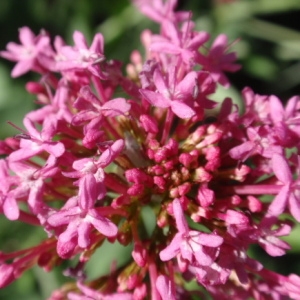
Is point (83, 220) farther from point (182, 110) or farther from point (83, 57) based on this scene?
point (83, 57)

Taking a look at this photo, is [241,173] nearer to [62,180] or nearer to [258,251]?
[62,180]

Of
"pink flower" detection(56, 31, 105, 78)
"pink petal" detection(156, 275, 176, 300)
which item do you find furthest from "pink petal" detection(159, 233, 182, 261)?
"pink flower" detection(56, 31, 105, 78)

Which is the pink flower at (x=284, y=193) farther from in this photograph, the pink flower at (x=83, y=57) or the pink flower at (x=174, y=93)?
the pink flower at (x=83, y=57)

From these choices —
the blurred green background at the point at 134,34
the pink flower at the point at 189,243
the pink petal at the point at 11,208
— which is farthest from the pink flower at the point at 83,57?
the blurred green background at the point at 134,34

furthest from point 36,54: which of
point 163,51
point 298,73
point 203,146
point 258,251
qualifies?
point 298,73

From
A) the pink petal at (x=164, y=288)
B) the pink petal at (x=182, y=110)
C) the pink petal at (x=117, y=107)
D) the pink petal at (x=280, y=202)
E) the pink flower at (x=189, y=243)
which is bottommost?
the pink petal at (x=164, y=288)

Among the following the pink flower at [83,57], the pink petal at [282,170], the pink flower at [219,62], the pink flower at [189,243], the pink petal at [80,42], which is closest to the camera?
the pink flower at [189,243]

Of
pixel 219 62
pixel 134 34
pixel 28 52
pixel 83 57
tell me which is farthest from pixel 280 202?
pixel 134 34

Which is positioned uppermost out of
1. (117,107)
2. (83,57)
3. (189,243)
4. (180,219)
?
(83,57)

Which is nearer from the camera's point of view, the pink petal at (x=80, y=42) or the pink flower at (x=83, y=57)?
the pink flower at (x=83, y=57)
